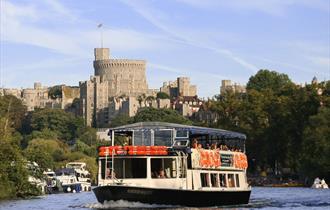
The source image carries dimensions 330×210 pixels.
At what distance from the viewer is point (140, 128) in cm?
6544

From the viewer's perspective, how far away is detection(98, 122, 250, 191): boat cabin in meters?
62.8

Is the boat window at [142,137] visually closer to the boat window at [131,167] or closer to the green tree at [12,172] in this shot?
the boat window at [131,167]

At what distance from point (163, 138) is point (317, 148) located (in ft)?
179

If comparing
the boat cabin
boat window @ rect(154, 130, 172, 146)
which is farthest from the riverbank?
boat window @ rect(154, 130, 172, 146)

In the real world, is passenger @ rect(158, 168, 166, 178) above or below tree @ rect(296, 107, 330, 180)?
below

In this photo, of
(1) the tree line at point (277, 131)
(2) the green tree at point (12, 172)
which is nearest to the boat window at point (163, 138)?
(2) the green tree at point (12, 172)

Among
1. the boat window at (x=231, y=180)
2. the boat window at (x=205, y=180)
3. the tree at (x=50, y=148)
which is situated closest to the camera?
the boat window at (x=205, y=180)

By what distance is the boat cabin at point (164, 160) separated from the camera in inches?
2474

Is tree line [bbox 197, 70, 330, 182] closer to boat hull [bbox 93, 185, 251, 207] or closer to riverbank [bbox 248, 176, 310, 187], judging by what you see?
riverbank [bbox 248, 176, 310, 187]

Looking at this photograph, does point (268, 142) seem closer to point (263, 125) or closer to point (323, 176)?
point (263, 125)

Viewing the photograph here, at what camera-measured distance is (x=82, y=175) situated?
132 meters

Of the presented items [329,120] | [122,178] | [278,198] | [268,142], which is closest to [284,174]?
[268,142]

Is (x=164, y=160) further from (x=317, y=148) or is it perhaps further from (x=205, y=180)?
(x=317, y=148)

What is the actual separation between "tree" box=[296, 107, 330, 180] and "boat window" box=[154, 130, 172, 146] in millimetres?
51416
